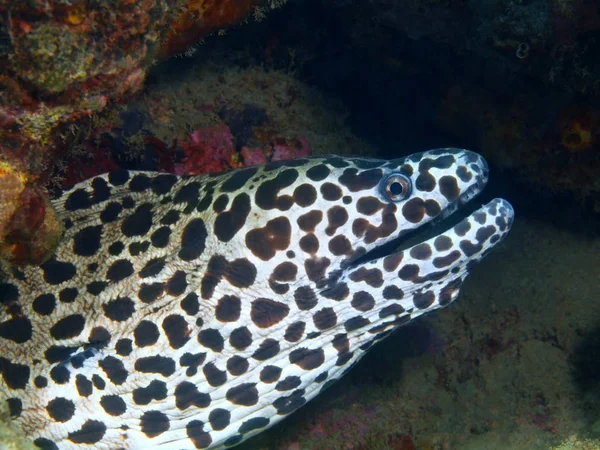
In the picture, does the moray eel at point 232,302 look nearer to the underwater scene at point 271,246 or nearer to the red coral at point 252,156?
the underwater scene at point 271,246

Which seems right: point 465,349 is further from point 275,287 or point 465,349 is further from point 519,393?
point 275,287

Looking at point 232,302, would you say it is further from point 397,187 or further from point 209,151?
point 209,151

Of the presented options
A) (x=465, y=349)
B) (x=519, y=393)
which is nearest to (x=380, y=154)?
(x=465, y=349)

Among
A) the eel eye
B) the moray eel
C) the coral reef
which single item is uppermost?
the coral reef

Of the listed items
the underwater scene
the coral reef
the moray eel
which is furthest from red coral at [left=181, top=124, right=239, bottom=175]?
the coral reef

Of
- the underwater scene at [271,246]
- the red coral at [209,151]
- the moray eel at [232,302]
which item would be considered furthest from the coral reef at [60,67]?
the red coral at [209,151]

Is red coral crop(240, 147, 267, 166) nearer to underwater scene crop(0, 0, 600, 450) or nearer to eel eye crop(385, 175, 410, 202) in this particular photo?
underwater scene crop(0, 0, 600, 450)
